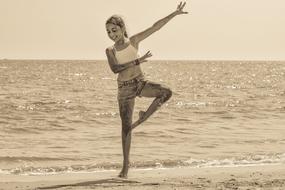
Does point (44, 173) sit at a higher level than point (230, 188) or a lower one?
lower

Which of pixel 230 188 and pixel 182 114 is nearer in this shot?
pixel 230 188

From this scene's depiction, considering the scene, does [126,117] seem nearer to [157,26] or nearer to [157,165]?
[157,26]

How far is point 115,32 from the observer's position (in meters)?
7.76

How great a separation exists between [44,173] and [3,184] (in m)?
2.44

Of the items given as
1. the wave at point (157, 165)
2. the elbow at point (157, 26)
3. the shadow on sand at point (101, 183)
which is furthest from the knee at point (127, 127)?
the wave at point (157, 165)

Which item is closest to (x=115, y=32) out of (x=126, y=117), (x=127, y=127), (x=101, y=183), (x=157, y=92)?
(x=157, y=92)

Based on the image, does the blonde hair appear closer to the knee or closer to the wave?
the knee

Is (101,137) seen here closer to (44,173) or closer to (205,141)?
(205,141)

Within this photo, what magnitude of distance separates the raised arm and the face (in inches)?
6.4

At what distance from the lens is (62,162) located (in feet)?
43.5

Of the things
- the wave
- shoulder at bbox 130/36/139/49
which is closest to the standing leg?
shoulder at bbox 130/36/139/49

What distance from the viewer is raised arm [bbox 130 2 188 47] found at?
7732 mm

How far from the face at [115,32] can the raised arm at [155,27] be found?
6.4 inches

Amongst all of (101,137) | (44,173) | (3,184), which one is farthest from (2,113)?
(3,184)
